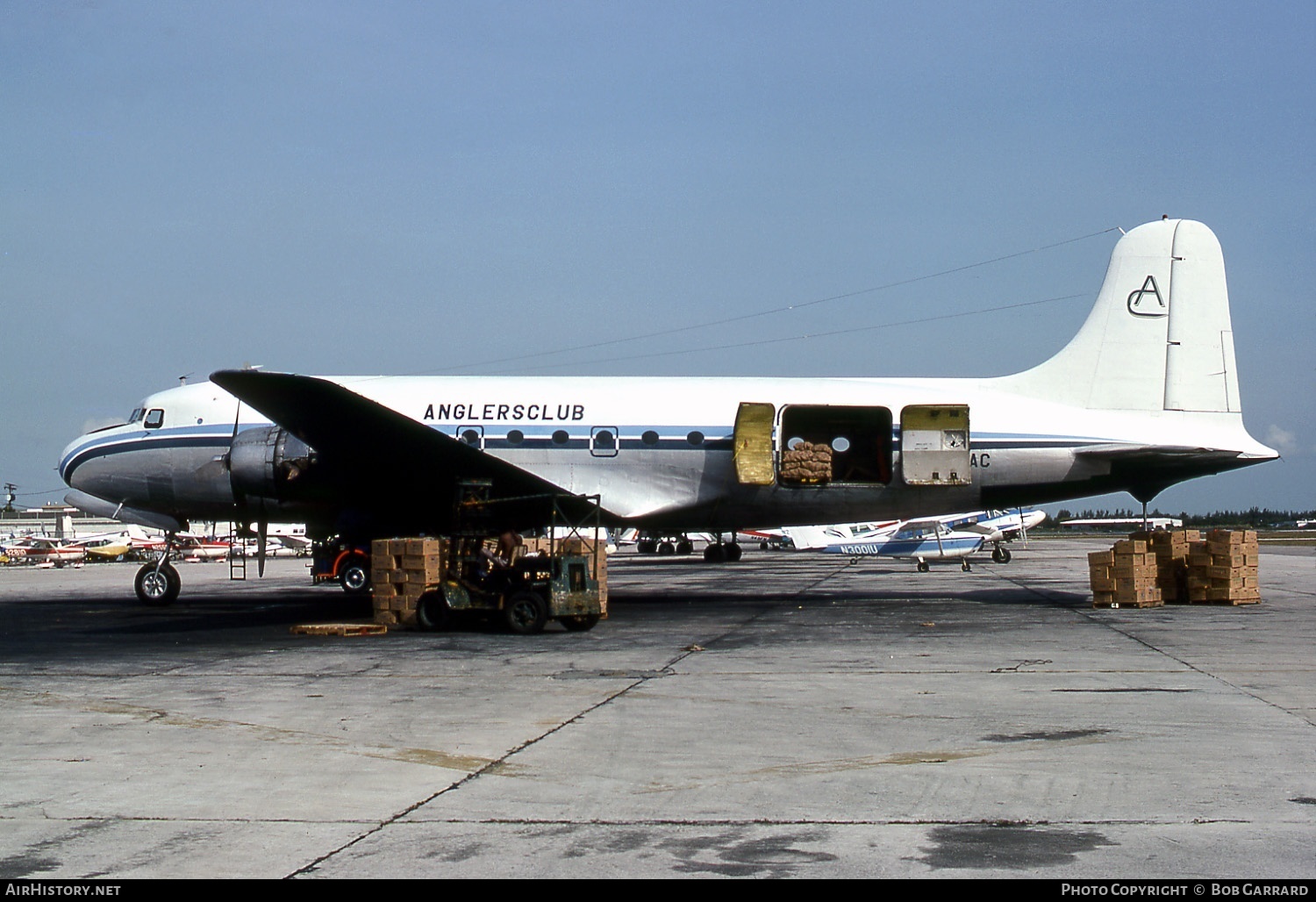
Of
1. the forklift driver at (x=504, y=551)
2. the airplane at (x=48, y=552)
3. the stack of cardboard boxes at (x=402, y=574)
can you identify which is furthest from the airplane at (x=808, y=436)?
the airplane at (x=48, y=552)

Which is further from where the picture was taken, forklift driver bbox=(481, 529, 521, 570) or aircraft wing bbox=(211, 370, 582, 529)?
forklift driver bbox=(481, 529, 521, 570)

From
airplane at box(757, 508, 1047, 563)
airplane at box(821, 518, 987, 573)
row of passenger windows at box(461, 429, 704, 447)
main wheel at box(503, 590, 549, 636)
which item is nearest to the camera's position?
main wheel at box(503, 590, 549, 636)

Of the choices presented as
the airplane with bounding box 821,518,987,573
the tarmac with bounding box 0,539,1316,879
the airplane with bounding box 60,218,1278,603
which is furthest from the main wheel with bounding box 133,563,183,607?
the airplane with bounding box 821,518,987,573

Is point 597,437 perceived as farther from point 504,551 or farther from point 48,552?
point 48,552

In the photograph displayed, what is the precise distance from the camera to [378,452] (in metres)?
19.7

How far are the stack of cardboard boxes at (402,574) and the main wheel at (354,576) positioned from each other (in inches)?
247

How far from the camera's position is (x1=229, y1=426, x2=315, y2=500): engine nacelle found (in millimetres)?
21297

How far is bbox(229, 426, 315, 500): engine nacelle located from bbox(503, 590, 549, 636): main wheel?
5.66m

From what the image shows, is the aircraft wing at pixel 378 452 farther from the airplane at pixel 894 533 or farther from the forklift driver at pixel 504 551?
the airplane at pixel 894 533

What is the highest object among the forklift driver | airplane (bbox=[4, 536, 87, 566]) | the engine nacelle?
the engine nacelle

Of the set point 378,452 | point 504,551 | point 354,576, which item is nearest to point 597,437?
point 378,452

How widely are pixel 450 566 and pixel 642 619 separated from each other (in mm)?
3566

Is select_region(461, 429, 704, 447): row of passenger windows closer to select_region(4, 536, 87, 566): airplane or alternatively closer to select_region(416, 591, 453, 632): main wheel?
select_region(416, 591, 453, 632): main wheel
